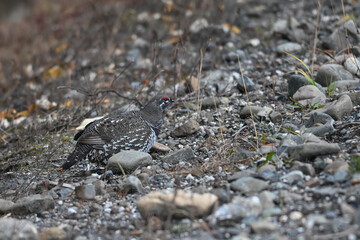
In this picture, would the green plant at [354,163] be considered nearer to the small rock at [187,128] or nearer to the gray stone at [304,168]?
the gray stone at [304,168]

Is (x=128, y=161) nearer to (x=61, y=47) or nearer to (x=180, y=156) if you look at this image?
(x=180, y=156)

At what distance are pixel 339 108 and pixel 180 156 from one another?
1.94 metres

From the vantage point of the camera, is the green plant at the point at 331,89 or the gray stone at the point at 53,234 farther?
the green plant at the point at 331,89

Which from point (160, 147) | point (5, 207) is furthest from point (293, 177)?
point (5, 207)

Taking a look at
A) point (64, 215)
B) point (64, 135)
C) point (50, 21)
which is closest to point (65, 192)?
point (64, 215)

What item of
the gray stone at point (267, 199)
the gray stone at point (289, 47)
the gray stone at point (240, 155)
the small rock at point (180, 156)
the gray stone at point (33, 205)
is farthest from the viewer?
the gray stone at point (289, 47)

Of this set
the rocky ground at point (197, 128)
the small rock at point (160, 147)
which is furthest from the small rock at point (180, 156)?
the small rock at point (160, 147)

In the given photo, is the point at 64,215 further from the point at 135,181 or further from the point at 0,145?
the point at 0,145

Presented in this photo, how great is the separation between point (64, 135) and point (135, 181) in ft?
9.20

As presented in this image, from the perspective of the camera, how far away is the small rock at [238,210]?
4205 millimetres

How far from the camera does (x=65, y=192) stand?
546 centimetres

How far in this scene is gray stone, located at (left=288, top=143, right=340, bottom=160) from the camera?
496 centimetres

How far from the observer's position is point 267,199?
4.34 meters

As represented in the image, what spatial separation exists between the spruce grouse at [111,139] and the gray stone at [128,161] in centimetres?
52
